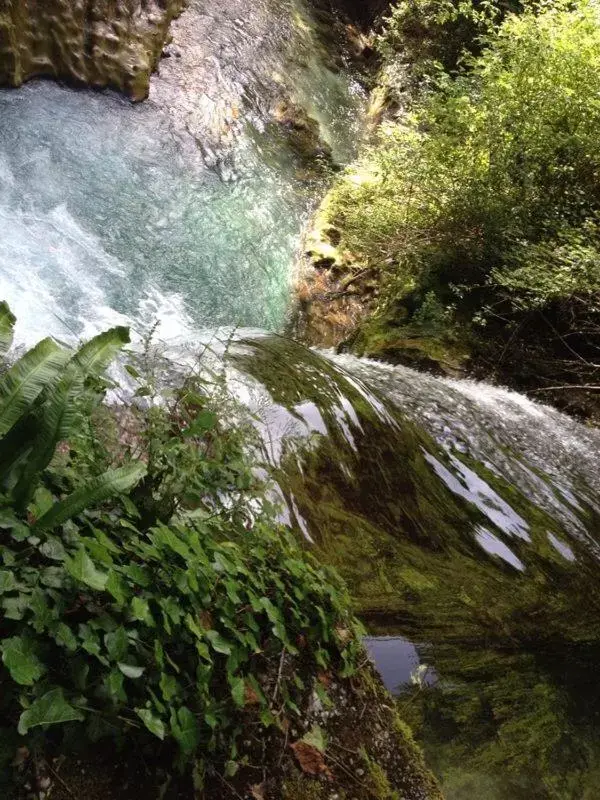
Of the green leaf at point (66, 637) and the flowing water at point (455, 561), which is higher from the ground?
the green leaf at point (66, 637)

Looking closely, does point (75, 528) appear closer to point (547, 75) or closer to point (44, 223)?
point (44, 223)

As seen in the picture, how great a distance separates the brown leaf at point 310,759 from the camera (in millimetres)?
1995

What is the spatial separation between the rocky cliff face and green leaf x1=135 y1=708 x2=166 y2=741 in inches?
347

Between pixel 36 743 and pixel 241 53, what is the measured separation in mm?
12600

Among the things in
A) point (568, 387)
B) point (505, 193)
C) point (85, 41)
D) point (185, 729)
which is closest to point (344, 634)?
point (185, 729)

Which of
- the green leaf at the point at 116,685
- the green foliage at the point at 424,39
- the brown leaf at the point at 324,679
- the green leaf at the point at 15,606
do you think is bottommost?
the brown leaf at the point at 324,679

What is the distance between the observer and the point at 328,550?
122 inches

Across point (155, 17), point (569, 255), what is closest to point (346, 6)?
point (155, 17)

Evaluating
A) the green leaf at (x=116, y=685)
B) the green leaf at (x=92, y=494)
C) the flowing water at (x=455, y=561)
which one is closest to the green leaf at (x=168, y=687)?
the green leaf at (x=116, y=685)

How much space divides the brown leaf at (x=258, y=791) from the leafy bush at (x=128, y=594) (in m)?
0.13

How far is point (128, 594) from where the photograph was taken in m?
1.58

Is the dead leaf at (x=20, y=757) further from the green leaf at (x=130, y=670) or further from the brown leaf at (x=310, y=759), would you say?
the brown leaf at (x=310, y=759)

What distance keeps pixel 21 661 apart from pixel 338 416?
119 inches

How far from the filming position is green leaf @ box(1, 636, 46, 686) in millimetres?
1325
